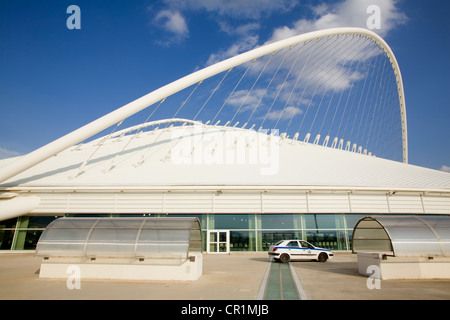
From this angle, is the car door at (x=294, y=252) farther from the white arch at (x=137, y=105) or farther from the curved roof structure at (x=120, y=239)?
the white arch at (x=137, y=105)

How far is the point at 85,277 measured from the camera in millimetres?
11242

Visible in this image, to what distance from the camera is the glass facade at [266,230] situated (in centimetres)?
2311

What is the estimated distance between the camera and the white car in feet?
57.7

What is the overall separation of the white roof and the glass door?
4.27m

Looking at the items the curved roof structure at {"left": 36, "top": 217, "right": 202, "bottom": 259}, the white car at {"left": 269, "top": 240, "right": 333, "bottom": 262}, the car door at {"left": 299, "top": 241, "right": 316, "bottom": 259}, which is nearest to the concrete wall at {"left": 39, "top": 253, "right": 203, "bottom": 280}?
the curved roof structure at {"left": 36, "top": 217, "right": 202, "bottom": 259}

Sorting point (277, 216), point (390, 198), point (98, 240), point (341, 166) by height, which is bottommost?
point (98, 240)

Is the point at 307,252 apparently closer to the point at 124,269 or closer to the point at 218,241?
the point at 218,241

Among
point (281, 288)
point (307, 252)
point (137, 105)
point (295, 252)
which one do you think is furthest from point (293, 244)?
point (137, 105)

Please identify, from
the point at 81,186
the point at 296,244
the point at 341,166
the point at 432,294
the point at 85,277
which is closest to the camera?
the point at 432,294

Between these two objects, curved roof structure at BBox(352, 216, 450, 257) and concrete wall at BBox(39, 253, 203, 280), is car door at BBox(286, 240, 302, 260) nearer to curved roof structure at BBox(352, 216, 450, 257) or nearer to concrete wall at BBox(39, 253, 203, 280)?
curved roof structure at BBox(352, 216, 450, 257)

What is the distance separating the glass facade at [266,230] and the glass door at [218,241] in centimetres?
26
